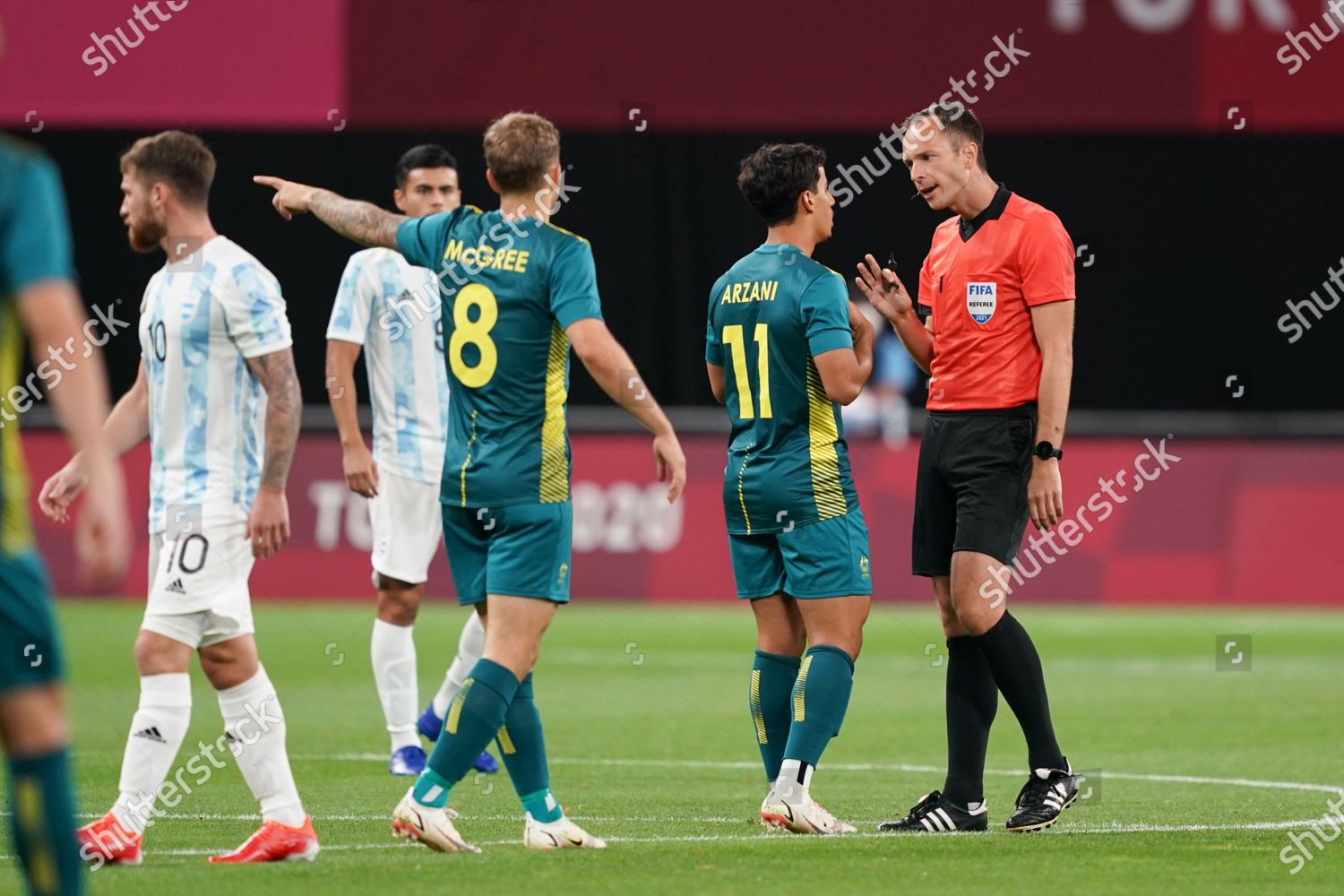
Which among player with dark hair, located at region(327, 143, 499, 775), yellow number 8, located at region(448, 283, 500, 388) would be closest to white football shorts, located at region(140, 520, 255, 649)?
yellow number 8, located at region(448, 283, 500, 388)

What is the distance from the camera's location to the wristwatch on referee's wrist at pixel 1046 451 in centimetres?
648

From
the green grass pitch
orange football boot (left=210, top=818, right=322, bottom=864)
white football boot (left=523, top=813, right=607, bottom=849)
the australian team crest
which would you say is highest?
the australian team crest

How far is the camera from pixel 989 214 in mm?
6797

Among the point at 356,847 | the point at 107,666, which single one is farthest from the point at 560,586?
the point at 107,666

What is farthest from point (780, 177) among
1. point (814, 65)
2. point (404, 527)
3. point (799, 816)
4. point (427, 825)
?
point (814, 65)

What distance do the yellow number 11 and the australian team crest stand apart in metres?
0.75

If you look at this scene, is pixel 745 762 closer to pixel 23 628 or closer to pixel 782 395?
pixel 782 395

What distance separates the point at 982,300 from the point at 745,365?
0.87 m

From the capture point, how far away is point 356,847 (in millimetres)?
6043

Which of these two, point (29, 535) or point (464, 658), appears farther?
point (464, 658)

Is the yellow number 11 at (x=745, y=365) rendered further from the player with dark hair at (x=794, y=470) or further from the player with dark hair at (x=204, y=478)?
the player with dark hair at (x=204, y=478)

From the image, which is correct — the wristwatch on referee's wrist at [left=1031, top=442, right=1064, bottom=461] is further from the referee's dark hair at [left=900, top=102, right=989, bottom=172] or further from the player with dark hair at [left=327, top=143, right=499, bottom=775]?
the player with dark hair at [left=327, top=143, right=499, bottom=775]

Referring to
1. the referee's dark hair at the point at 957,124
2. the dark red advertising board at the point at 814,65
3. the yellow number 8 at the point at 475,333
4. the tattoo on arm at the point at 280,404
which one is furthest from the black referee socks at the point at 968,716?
the dark red advertising board at the point at 814,65

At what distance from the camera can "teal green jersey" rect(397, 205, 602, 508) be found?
601 centimetres
